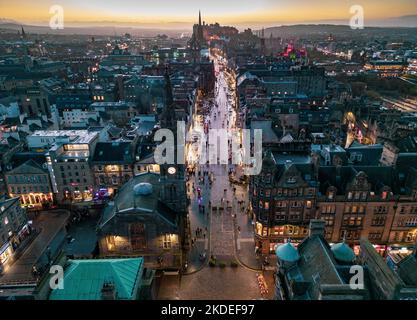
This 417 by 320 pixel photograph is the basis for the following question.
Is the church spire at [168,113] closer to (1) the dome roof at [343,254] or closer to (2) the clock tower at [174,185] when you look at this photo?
(2) the clock tower at [174,185]

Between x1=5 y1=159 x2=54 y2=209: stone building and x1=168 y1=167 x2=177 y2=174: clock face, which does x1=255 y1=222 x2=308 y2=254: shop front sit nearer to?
x1=168 y1=167 x2=177 y2=174: clock face

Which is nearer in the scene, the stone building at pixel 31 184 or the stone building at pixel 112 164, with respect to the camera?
the stone building at pixel 31 184

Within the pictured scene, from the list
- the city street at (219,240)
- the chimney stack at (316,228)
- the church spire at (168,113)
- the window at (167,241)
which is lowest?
the city street at (219,240)

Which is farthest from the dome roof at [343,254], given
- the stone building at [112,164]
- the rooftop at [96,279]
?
the stone building at [112,164]

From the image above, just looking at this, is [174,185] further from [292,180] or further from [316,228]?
[316,228]

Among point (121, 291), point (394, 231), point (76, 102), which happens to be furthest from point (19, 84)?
point (394, 231)

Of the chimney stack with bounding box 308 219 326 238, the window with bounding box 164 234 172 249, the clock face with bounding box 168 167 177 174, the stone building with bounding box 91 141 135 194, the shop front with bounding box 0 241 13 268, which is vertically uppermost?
the clock face with bounding box 168 167 177 174

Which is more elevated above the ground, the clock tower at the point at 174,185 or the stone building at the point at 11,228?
the clock tower at the point at 174,185

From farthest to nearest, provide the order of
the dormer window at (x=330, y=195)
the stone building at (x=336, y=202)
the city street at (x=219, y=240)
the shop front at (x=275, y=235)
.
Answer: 1. the shop front at (x=275, y=235)
2. the dormer window at (x=330, y=195)
3. the stone building at (x=336, y=202)
4. the city street at (x=219, y=240)

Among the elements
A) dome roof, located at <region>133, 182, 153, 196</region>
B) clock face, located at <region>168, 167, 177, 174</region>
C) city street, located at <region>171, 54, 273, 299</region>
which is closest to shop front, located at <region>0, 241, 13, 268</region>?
dome roof, located at <region>133, 182, 153, 196</region>

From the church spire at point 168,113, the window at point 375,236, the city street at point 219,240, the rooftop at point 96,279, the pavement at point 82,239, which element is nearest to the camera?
the rooftop at point 96,279

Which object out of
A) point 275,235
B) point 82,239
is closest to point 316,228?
point 275,235
